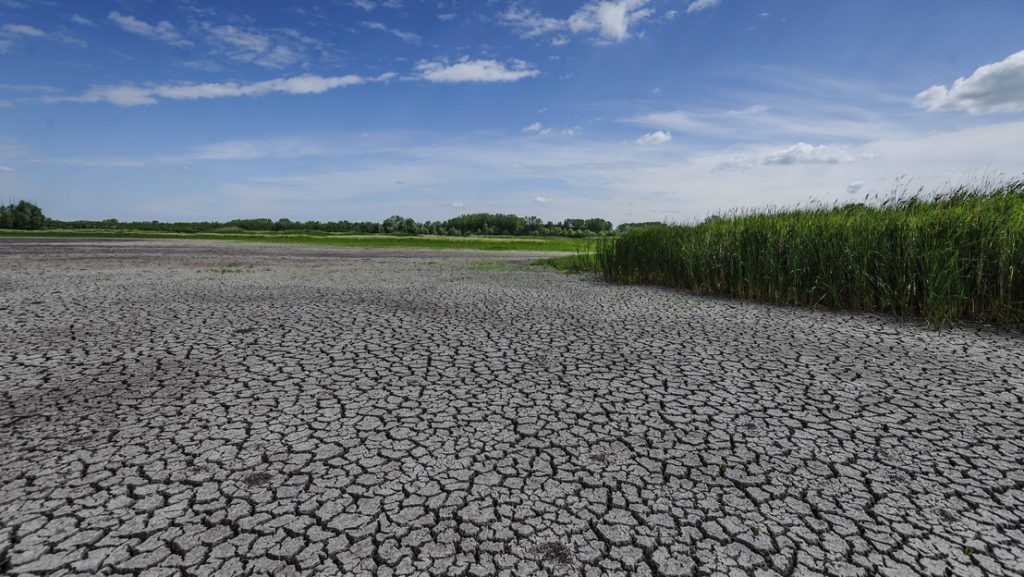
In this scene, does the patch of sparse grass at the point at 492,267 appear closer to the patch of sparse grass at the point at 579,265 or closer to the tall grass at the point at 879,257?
the patch of sparse grass at the point at 579,265

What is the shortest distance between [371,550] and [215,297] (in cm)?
794

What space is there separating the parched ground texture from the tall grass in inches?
42.0

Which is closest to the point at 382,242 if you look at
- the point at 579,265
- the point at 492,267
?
the point at 492,267

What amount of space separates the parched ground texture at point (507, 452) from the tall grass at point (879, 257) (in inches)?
42.0

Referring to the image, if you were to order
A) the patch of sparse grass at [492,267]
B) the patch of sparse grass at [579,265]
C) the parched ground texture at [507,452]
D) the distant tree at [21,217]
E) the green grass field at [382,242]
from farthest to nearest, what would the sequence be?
the distant tree at [21,217] → the green grass field at [382,242] → the patch of sparse grass at [492,267] → the patch of sparse grass at [579,265] → the parched ground texture at [507,452]

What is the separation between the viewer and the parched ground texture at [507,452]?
82.6 inches

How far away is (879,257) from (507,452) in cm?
734

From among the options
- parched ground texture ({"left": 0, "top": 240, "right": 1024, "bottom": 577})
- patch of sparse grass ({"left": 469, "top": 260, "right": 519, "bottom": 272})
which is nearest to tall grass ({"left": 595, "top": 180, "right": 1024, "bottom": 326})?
parched ground texture ({"left": 0, "top": 240, "right": 1024, "bottom": 577})

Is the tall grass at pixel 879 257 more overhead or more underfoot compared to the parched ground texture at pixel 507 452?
more overhead

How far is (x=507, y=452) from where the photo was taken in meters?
2.93

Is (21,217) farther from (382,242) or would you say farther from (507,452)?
(507,452)

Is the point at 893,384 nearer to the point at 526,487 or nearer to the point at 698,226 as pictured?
the point at 526,487

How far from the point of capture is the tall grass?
6.63 metres

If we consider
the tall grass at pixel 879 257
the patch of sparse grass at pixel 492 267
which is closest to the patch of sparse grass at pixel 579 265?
the patch of sparse grass at pixel 492 267
